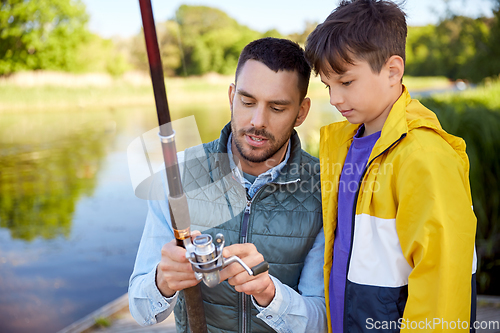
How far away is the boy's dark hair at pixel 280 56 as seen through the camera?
1435 mm

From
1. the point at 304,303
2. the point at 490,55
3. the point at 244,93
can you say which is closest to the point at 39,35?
the point at 490,55

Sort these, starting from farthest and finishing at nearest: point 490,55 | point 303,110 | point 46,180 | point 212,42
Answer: point 212,42 < point 490,55 < point 46,180 < point 303,110

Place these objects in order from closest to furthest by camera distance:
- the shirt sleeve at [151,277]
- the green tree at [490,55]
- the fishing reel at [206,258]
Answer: the fishing reel at [206,258] < the shirt sleeve at [151,277] < the green tree at [490,55]

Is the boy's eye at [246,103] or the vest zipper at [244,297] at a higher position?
the boy's eye at [246,103]

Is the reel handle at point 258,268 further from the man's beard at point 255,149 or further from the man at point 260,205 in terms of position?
the man's beard at point 255,149

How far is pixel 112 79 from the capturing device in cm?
2069

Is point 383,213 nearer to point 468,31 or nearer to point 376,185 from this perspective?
point 376,185

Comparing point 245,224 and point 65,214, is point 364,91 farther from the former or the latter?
point 65,214

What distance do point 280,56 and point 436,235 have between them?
2.87 feet

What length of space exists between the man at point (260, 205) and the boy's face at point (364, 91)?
20 centimetres

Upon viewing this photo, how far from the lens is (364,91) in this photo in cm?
132

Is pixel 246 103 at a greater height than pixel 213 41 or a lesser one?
lesser

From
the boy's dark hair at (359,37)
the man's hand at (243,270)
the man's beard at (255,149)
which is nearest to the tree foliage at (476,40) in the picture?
the boy's dark hair at (359,37)

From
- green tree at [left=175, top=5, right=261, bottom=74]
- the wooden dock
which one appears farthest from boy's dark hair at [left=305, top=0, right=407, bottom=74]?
green tree at [left=175, top=5, right=261, bottom=74]
